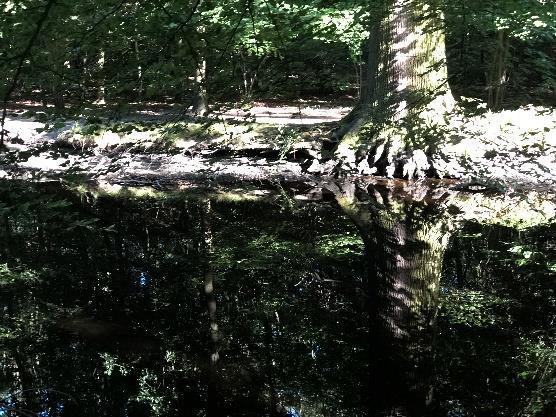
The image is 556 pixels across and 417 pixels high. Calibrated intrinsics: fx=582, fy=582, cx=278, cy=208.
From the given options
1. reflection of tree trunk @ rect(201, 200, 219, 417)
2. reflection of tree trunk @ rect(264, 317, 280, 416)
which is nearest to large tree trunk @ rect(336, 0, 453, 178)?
reflection of tree trunk @ rect(201, 200, 219, 417)

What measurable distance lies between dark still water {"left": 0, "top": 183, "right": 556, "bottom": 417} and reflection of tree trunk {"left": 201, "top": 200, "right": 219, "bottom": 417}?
15 mm

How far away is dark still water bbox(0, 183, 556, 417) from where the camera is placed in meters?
3.83

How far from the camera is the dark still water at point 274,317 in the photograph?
383 cm

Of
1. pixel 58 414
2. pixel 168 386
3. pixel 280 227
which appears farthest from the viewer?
pixel 280 227

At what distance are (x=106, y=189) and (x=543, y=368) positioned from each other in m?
8.26

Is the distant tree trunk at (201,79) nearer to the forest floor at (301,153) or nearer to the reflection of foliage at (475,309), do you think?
the reflection of foliage at (475,309)

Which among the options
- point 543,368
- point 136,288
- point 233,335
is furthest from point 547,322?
point 136,288

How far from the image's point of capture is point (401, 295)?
557cm

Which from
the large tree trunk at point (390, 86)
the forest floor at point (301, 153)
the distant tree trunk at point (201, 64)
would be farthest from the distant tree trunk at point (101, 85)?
the large tree trunk at point (390, 86)

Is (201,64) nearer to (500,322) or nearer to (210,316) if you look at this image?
(210,316)

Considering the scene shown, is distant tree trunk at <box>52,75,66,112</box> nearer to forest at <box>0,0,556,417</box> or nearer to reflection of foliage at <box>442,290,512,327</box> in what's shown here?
forest at <box>0,0,556,417</box>

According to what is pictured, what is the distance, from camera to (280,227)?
790 centimetres

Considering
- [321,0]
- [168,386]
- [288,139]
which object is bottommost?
[168,386]

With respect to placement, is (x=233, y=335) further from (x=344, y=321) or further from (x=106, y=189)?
(x=106, y=189)
